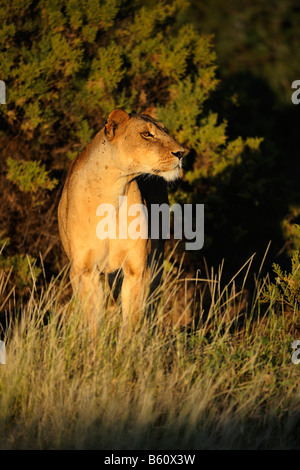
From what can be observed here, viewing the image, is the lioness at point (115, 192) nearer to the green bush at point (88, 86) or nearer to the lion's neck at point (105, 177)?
the lion's neck at point (105, 177)

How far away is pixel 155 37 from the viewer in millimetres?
8508

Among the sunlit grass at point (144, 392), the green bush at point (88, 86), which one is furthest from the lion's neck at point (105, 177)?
the green bush at point (88, 86)

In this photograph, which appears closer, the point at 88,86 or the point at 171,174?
the point at 171,174

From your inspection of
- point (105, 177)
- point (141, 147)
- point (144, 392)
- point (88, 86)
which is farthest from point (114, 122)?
point (88, 86)

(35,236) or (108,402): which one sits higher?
(35,236)

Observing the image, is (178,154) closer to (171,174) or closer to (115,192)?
(171,174)

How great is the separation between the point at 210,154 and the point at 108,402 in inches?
184

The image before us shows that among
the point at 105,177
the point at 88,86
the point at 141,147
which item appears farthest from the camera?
the point at 88,86

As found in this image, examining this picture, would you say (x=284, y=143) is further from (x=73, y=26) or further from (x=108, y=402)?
(x=108, y=402)

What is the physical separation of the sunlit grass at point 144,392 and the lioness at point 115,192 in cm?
71

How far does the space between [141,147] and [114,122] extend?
0.28 m

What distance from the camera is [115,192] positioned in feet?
18.6

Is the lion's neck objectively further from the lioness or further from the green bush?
the green bush
